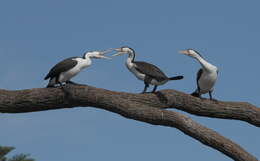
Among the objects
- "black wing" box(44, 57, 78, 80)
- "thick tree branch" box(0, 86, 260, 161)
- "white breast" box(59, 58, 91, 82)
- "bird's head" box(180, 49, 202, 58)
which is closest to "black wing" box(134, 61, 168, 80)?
"thick tree branch" box(0, 86, 260, 161)

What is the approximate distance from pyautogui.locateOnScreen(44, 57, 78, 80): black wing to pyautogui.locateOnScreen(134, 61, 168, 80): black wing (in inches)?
42.3

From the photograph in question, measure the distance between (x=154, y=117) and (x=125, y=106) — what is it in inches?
18.5

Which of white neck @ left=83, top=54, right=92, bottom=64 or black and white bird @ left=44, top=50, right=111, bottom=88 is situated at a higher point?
white neck @ left=83, top=54, right=92, bottom=64

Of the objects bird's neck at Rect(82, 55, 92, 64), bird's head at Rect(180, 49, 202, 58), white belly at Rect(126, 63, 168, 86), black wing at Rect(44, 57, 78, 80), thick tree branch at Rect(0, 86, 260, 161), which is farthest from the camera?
bird's head at Rect(180, 49, 202, 58)

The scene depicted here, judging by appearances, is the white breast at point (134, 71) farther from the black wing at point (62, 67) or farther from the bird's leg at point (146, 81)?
the black wing at point (62, 67)

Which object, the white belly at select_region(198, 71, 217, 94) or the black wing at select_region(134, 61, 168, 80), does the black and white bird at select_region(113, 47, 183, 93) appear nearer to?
the black wing at select_region(134, 61, 168, 80)

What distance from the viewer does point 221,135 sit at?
359 inches

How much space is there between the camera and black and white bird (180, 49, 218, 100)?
34.2 feet

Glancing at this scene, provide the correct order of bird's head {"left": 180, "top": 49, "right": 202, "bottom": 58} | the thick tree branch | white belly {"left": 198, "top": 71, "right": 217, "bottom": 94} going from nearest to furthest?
the thick tree branch, bird's head {"left": 180, "top": 49, "right": 202, "bottom": 58}, white belly {"left": 198, "top": 71, "right": 217, "bottom": 94}

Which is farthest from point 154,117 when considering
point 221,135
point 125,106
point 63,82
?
point 63,82

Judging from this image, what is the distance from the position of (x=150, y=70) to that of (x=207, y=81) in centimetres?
137

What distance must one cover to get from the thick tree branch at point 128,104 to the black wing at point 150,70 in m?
0.27

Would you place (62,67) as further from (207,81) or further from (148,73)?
(207,81)

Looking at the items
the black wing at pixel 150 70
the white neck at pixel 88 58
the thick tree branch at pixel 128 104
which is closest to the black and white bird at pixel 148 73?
the black wing at pixel 150 70
